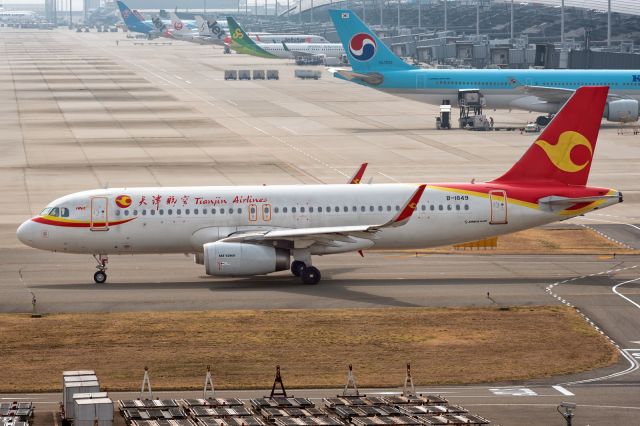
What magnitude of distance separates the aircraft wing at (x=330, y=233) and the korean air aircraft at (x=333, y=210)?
1.41 ft

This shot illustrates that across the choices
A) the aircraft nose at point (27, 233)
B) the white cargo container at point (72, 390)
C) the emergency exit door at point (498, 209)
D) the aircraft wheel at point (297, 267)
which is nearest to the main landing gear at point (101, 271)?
the aircraft nose at point (27, 233)

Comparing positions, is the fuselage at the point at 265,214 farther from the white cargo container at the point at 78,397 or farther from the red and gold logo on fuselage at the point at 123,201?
the white cargo container at the point at 78,397

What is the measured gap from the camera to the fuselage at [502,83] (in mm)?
114688

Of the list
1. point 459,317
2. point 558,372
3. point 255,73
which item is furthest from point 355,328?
point 255,73

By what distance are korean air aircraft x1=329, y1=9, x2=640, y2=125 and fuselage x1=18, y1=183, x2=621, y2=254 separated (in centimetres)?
6239

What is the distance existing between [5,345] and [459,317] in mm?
15896

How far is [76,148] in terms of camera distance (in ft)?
331

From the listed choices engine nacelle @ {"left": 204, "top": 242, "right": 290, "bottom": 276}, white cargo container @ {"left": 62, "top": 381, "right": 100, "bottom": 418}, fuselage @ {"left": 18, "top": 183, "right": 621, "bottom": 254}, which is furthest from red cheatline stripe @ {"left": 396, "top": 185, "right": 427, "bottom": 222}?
white cargo container @ {"left": 62, "top": 381, "right": 100, "bottom": 418}

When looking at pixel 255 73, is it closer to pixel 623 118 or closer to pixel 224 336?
pixel 623 118

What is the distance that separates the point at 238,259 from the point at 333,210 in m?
4.93

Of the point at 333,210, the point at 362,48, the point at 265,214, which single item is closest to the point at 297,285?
the point at 265,214

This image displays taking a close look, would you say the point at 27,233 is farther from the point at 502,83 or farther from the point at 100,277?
the point at 502,83

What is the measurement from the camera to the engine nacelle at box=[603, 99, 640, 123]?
112000 mm

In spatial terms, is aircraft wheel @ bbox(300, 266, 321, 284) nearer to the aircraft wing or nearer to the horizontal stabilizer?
the aircraft wing
